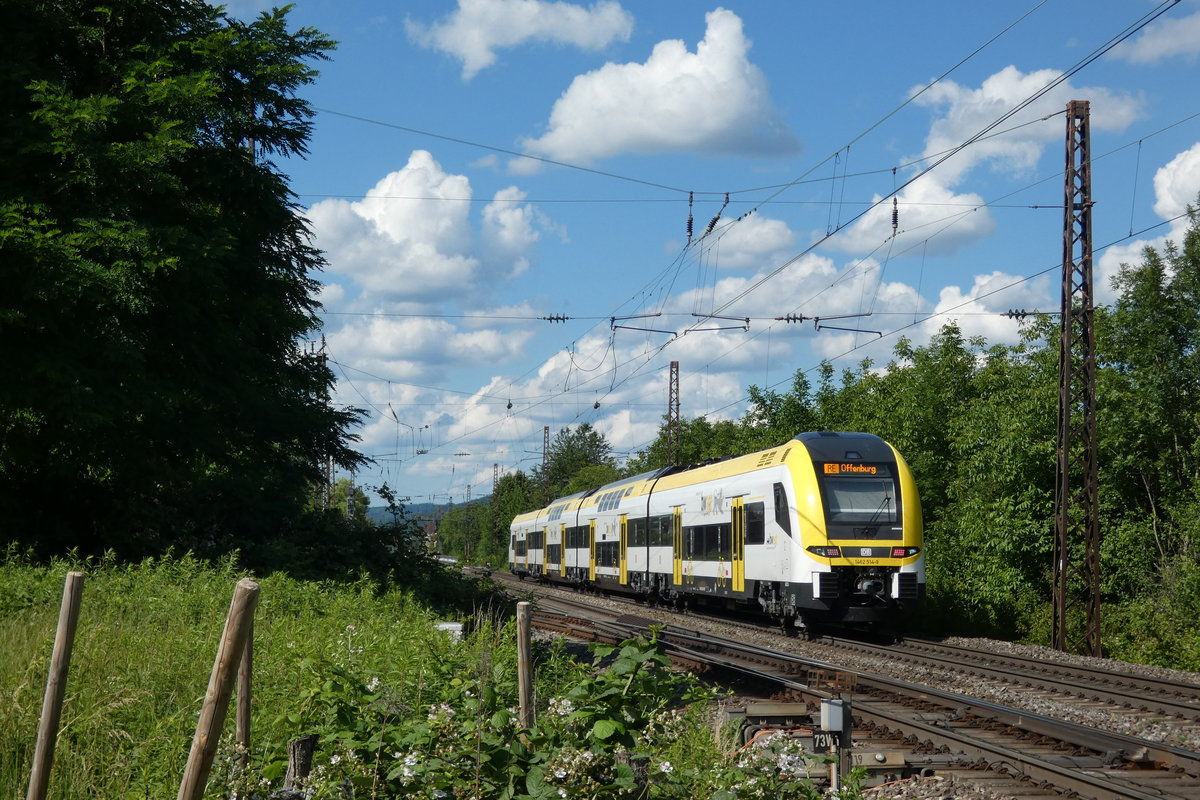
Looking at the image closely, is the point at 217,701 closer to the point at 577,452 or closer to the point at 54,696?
the point at 54,696

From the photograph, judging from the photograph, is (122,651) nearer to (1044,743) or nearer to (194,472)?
(1044,743)

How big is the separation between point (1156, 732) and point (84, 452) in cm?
1476

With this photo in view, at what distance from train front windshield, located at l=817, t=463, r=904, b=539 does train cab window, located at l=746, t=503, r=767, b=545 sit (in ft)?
5.79

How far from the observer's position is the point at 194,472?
18.8 metres

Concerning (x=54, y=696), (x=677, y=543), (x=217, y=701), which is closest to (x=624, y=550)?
(x=677, y=543)

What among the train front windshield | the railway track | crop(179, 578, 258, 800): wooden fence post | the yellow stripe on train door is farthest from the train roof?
crop(179, 578, 258, 800): wooden fence post

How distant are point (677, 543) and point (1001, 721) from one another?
1673 centimetres

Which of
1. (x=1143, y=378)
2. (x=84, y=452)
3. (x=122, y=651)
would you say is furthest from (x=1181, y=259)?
(x=122, y=651)

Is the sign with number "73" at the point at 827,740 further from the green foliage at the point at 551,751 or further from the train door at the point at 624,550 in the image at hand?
the train door at the point at 624,550

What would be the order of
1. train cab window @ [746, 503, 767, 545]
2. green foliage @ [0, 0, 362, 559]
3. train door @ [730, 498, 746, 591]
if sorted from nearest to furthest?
green foliage @ [0, 0, 362, 559]
train cab window @ [746, 503, 767, 545]
train door @ [730, 498, 746, 591]

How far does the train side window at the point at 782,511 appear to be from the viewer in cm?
2008

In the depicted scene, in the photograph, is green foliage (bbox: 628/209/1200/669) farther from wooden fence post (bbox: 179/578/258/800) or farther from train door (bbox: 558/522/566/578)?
wooden fence post (bbox: 179/578/258/800)

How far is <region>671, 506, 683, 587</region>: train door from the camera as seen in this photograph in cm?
2712

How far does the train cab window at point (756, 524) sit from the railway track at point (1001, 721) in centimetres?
308
